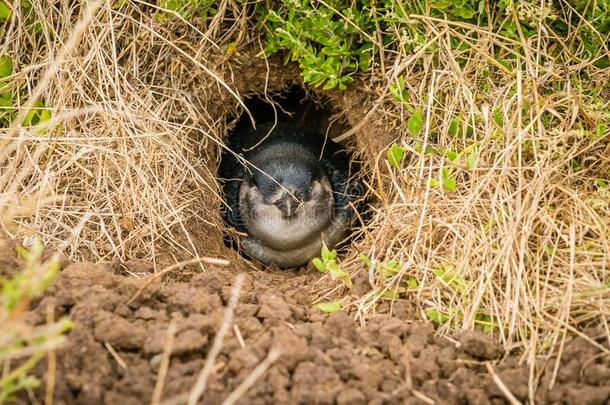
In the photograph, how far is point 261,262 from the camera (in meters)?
5.84

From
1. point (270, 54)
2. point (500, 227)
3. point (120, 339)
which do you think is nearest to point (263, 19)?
point (270, 54)

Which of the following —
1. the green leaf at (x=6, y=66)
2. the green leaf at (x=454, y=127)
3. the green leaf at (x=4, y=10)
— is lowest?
the green leaf at (x=454, y=127)

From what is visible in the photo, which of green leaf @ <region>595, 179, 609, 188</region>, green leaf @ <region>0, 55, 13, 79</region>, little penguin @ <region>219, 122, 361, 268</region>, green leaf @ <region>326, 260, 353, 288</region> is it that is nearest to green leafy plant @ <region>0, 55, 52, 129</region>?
green leaf @ <region>0, 55, 13, 79</region>

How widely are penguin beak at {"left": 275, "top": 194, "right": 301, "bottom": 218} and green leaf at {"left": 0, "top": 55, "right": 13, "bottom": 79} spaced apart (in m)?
2.00

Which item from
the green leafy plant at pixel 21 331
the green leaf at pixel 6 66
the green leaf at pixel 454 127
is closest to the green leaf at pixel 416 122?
the green leaf at pixel 454 127

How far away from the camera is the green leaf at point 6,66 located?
4.52 metres

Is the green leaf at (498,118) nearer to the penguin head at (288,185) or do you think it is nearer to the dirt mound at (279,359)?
the dirt mound at (279,359)

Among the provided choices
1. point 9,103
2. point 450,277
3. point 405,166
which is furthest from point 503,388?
point 9,103

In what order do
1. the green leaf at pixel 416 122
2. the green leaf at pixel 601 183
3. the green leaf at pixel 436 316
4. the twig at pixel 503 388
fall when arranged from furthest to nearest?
the green leaf at pixel 416 122 → the green leaf at pixel 601 183 → the green leaf at pixel 436 316 → the twig at pixel 503 388

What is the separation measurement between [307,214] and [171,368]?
3.07m

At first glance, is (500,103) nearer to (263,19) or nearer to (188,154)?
→ (263,19)

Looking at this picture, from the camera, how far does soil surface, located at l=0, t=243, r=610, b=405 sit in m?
2.54

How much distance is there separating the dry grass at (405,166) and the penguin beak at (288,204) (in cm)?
55

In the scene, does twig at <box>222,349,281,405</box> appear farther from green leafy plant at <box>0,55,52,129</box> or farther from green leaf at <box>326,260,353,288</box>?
green leafy plant at <box>0,55,52,129</box>
